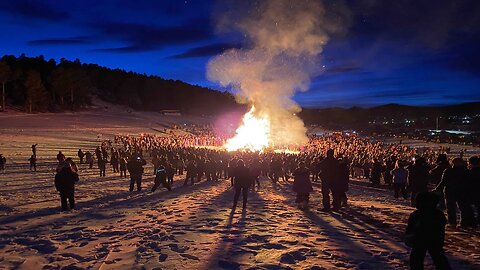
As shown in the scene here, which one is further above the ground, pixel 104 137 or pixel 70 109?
pixel 70 109

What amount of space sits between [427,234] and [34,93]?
81206 millimetres

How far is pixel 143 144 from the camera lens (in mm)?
44062

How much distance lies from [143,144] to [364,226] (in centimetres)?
3747

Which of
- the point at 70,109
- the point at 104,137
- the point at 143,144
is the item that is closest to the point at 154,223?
the point at 143,144

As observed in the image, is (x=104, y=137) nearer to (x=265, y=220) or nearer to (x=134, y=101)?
(x=265, y=220)

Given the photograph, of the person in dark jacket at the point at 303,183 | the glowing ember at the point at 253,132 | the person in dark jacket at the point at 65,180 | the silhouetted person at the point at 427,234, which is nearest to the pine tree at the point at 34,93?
the glowing ember at the point at 253,132

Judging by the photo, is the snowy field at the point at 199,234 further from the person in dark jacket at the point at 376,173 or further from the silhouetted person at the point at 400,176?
the person in dark jacket at the point at 376,173

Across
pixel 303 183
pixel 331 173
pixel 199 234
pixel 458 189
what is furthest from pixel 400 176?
pixel 199 234

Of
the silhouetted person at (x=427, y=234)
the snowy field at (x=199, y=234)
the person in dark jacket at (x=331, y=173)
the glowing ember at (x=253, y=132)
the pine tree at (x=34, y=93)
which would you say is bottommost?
the snowy field at (x=199, y=234)

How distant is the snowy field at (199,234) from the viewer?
620cm

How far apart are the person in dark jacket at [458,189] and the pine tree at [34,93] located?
7690cm

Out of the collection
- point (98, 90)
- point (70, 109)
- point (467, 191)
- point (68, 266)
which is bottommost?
point (68, 266)

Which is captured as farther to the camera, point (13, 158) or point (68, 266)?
point (13, 158)

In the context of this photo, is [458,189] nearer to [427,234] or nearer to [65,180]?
[427,234]
